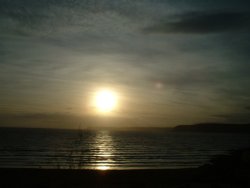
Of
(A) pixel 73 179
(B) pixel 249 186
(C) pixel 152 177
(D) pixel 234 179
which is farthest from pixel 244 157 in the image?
(A) pixel 73 179

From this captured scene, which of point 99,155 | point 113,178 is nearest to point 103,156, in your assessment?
point 99,155

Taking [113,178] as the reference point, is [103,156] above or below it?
above

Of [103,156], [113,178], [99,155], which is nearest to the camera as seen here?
[113,178]

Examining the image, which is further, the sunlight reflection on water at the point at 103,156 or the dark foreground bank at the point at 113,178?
the sunlight reflection on water at the point at 103,156

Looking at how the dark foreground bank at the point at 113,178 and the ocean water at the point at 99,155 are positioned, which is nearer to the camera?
the dark foreground bank at the point at 113,178

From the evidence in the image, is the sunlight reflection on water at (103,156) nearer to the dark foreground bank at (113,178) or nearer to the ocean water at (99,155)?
the ocean water at (99,155)

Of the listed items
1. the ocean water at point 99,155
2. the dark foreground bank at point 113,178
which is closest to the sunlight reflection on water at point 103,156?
the ocean water at point 99,155

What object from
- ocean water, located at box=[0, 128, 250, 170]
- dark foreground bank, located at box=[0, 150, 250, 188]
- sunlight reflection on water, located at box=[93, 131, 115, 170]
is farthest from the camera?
sunlight reflection on water, located at box=[93, 131, 115, 170]

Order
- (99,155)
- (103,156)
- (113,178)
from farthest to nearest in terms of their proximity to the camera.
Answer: (99,155)
(103,156)
(113,178)

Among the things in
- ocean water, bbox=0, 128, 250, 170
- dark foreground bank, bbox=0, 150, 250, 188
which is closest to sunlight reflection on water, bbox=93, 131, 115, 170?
ocean water, bbox=0, 128, 250, 170

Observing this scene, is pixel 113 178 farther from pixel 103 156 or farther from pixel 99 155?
pixel 99 155

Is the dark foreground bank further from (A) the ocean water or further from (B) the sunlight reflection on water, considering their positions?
(B) the sunlight reflection on water

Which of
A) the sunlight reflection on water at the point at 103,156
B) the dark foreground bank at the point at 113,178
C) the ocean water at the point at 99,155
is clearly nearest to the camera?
the dark foreground bank at the point at 113,178

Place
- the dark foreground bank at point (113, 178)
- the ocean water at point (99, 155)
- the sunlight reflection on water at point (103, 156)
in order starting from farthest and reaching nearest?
1. the sunlight reflection on water at point (103, 156)
2. the ocean water at point (99, 155)
3. the dark foreground bank at point (113, 178)
